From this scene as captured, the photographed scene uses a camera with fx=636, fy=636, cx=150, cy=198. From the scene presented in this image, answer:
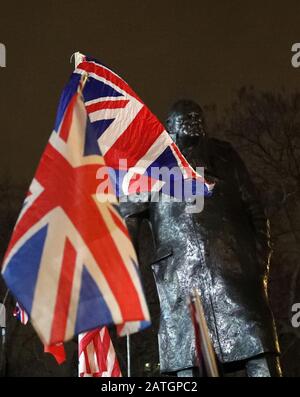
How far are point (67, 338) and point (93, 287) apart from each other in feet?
1.10

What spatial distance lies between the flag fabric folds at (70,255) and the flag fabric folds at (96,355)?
2.82 metres

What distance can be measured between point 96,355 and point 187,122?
2.77 metres

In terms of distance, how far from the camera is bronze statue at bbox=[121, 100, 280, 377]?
5465 millimetres

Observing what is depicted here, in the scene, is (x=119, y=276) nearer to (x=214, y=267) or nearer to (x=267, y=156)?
Result: (x=214, y=267)

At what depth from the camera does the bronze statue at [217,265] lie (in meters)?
5.46

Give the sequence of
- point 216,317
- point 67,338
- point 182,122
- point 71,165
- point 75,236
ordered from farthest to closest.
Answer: point 182,122 → point 216,317 → point 71,165 → point 75,236 → point 67,338

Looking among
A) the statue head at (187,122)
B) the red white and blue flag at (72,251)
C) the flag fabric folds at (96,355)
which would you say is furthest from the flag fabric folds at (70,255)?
the flag fabric folds at (96,355)

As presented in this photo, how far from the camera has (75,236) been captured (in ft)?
12.8

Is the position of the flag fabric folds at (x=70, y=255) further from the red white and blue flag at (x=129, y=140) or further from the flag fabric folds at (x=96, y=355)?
the flag fabric folds at (x=96, y=355)

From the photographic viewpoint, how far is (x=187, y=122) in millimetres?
6453

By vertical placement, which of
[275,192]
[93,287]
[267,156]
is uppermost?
[267,156]

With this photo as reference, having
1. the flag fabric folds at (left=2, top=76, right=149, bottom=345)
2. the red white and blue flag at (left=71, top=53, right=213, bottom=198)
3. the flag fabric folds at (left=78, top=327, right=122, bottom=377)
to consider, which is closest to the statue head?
the red white and blue flag at (left=71, top=53, right=213, bottom=198)

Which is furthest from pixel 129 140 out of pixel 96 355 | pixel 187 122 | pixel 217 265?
pixel 96 355

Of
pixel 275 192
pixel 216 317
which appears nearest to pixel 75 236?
pixel 216 317
